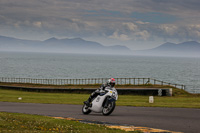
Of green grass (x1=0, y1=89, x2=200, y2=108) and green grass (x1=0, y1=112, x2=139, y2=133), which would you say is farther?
green grass (x1=0, y1=89, x2=200, y2=108)

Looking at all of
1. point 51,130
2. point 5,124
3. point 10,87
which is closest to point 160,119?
point 51,130

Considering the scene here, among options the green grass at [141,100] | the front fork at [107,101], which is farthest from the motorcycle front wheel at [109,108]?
the green grass at [141,100]

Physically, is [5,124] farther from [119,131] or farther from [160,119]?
[160,119]

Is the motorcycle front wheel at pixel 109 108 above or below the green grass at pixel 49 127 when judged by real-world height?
above

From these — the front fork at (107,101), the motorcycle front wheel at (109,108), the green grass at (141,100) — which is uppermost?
the front fork at (107,101)

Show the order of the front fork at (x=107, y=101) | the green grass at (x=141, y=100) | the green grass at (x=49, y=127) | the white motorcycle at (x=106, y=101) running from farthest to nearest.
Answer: the green grass at (x=141, y=100)
the white motorcycle at (x=106, y=101)
the front fork at (x=107, y=101)
the green grass at (x=49, y=127)

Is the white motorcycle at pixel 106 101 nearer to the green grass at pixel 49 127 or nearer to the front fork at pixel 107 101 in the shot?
the front fork at pixel 107 101

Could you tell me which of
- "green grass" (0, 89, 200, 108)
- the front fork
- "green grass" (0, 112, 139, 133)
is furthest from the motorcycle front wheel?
"green grass" (0, 89, 200, 108)

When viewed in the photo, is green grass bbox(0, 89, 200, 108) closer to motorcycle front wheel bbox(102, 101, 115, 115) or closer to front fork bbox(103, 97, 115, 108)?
motorcycle front wheel bbox(102, 101, 115, 115)

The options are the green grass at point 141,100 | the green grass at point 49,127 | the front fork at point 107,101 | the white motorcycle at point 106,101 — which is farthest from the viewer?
the green grass at point 141,100

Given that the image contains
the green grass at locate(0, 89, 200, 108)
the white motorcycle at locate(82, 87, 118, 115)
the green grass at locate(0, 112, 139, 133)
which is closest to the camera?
the green grass at locate(0, 112, 139, 133)

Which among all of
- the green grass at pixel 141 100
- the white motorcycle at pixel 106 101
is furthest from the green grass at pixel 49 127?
the green grass at pixel 141 100

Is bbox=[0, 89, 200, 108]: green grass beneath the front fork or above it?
beneath

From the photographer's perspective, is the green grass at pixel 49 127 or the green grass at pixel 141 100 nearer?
the green grass at pixel 49 127
